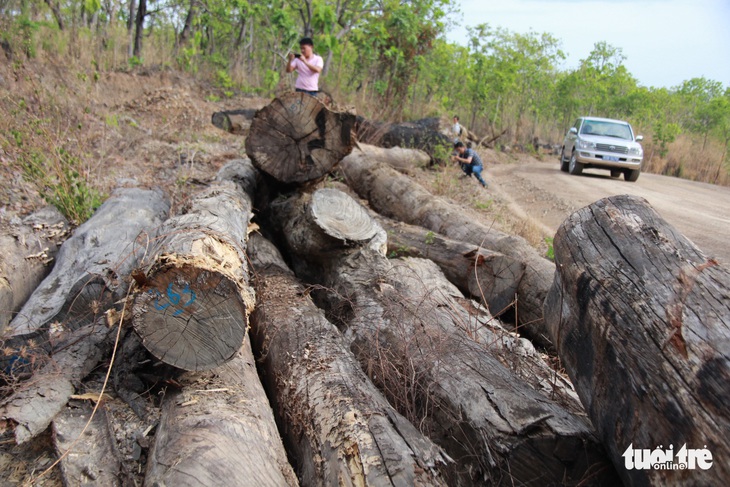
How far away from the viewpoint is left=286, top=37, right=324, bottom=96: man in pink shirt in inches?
346

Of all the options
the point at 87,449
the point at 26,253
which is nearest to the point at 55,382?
the point at 87,449

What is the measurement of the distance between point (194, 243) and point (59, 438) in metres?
1.11

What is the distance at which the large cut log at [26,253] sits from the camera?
3.77m

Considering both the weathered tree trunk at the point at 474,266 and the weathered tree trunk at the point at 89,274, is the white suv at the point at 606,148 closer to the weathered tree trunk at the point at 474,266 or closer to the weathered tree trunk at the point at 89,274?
the weathered tree trunk at the point at 474,266

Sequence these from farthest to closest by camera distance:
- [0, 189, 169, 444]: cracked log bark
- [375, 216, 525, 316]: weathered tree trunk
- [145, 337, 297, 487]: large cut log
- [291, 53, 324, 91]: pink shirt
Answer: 1. [291, 53, 324, 91]: pink shirt
2. [375, 216, 525, 316]: weathered tree trunk
3. [0, 189, 169, 444]: cracked log bark
4. [145, 337, 297, 487]: large cut log

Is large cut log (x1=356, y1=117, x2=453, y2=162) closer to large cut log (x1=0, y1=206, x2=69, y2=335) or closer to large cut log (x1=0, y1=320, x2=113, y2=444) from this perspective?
large cut log (x1=0, y1=206, x2=69, y2=335)

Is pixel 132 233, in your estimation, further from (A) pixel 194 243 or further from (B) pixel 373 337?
(B) pixel 373 337

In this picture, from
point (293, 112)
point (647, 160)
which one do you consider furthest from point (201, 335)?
point (647, 160)

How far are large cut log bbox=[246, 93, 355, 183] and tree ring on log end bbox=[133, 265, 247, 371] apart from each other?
9.82 feet

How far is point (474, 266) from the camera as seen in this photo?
480 centimetres

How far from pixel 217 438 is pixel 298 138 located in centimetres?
372

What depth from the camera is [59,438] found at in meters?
2.30

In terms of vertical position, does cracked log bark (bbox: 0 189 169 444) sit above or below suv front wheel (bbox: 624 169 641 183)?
Result: below

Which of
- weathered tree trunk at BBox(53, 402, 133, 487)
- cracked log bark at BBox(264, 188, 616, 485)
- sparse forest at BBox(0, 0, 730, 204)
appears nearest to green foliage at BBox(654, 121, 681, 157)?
sparse forest at BBox(0, 0, 730, 204)
